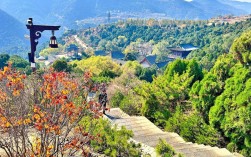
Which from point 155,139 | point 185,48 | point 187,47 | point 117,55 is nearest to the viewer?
point 155,139

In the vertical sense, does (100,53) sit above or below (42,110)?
below

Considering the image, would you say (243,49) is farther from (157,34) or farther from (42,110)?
(157,34)

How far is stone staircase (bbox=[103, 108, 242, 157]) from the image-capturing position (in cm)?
708

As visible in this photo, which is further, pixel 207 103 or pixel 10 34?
pixel 10 34

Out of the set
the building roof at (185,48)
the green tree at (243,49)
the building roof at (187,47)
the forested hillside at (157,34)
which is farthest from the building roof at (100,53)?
the green tree at (243,49)

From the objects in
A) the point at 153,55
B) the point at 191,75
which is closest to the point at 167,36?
the point at 153,55

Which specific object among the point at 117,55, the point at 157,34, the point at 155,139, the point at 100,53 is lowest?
the point at 100,53

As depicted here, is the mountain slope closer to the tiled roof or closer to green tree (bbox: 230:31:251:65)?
the tiled roof

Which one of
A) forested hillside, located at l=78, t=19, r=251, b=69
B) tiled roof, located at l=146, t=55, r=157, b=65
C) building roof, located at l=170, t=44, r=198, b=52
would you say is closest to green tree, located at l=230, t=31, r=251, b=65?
forested hillside, located at l=78, t=19, r=251, b=69

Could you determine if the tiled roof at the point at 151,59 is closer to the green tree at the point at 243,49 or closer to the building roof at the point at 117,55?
the building roof at the point at 117,55

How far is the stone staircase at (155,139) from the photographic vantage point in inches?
279

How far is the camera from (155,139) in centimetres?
823

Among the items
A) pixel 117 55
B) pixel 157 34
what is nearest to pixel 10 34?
pixel 157 34

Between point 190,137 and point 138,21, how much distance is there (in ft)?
220
